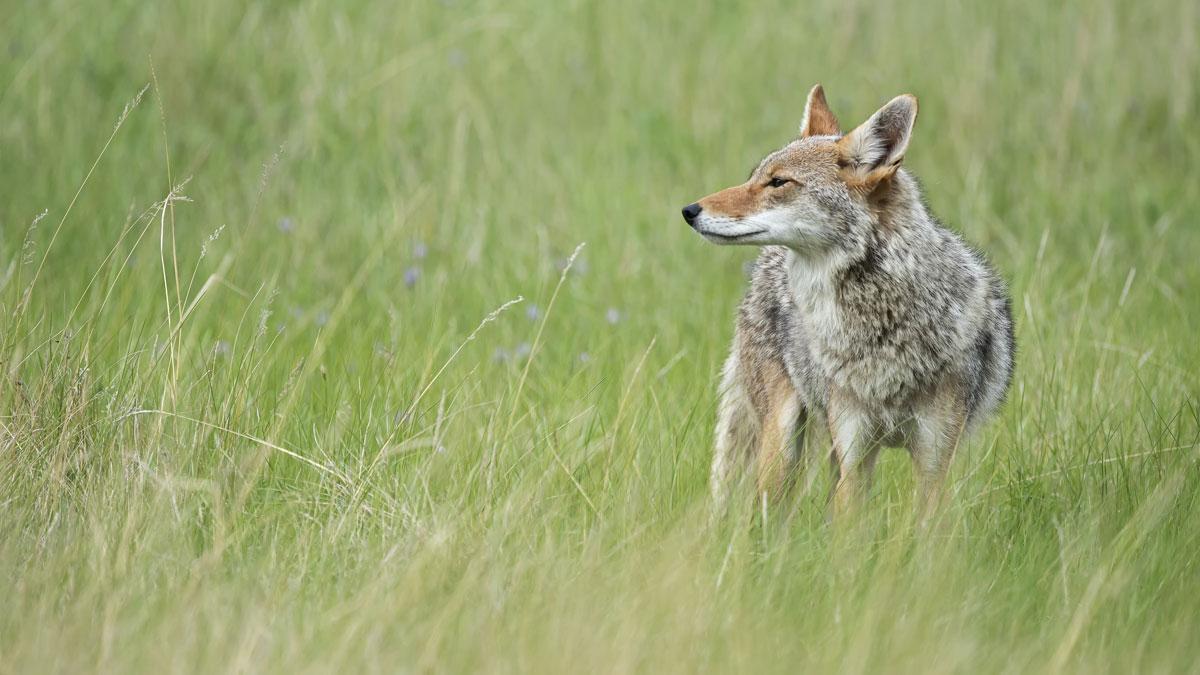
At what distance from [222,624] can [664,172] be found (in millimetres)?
5440

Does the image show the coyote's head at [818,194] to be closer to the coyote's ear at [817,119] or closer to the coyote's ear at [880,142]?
the coyote's ear at [880,142]

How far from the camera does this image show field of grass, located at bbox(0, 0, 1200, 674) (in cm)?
359

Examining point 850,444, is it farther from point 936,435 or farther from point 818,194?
point 818,194

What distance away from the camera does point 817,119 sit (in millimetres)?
5301

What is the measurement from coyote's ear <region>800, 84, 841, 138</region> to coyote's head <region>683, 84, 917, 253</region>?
1.24ft

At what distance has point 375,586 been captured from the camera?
3.51 m

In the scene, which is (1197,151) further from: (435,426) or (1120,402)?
(435,426)

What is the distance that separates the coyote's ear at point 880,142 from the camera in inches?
185

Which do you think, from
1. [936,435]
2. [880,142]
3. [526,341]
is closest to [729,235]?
[880,142]

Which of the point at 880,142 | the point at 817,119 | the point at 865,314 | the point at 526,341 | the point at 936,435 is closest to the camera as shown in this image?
the point at 936,435

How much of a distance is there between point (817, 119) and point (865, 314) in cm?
94

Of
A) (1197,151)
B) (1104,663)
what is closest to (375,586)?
(1104,663)

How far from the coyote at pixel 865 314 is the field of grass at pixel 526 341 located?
15cm

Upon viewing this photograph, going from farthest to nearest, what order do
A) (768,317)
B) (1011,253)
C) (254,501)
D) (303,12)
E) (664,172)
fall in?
(303,12)
(664,172)
(1011,253)
(768,317)
(254,501)
